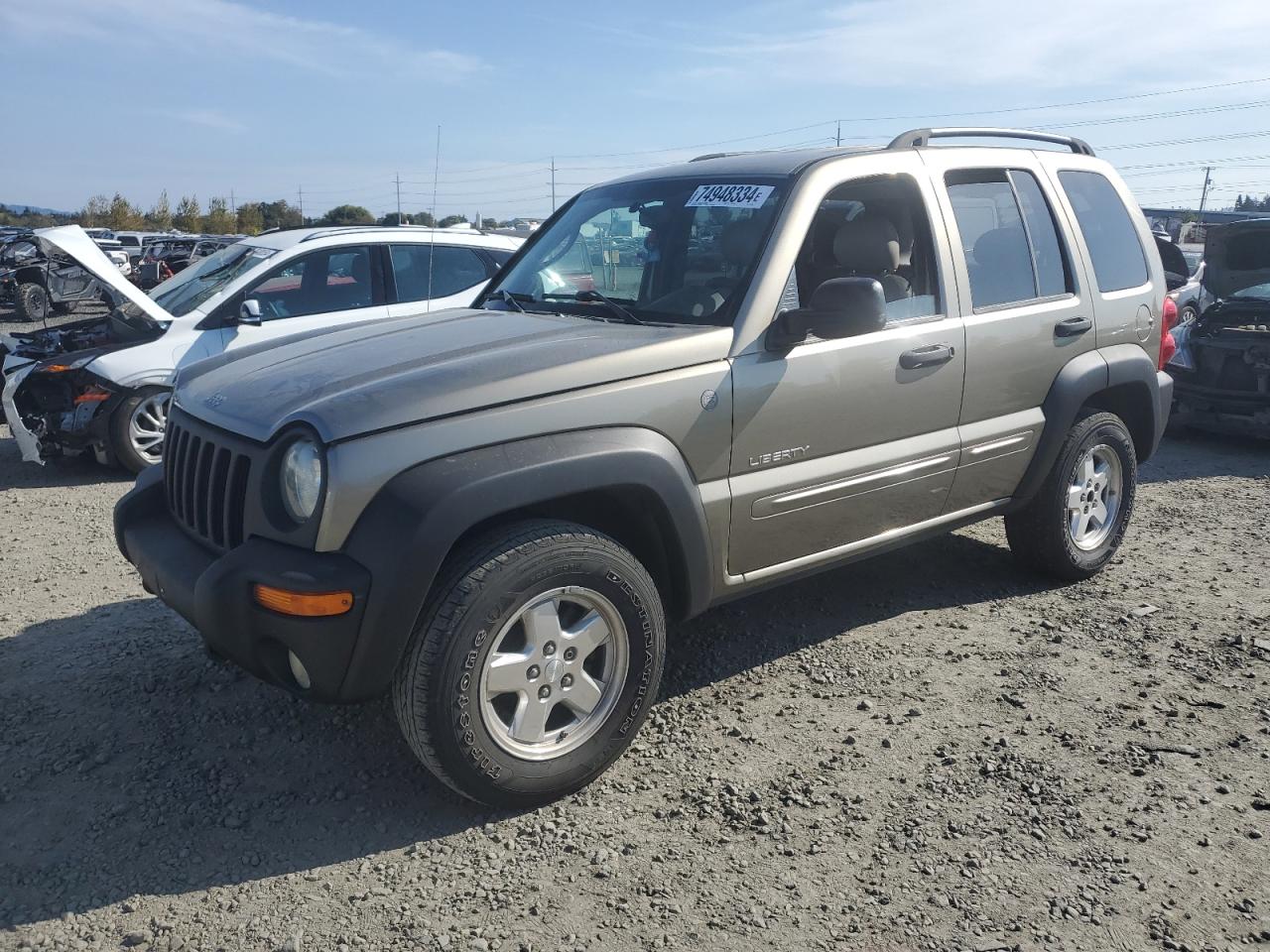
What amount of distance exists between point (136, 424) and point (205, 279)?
1333 mm

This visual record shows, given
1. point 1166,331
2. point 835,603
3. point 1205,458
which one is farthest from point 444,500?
point 1205,458

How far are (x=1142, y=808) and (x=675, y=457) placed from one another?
181 centimetres

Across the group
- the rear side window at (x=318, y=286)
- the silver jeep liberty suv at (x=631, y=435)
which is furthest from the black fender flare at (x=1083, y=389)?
the rear side window at (x=318, y=286)

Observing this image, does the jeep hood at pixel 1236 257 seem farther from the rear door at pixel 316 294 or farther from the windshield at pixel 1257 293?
the rear door at pixel 316 294

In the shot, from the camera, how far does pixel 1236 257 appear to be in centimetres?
1031

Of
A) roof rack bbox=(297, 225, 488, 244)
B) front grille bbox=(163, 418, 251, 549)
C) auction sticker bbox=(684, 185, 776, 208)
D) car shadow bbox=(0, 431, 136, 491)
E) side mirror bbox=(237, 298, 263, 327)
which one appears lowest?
car shadow bbox=(0, 431, 136, 491)

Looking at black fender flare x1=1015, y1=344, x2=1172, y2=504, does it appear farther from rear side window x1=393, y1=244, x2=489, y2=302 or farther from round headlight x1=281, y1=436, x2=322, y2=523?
rear side window x1=393, y1=244, x2=489, y2=302

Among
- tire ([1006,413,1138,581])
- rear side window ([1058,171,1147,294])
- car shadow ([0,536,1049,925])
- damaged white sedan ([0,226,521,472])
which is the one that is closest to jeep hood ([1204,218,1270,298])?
rear side window ([1058,171,1147,294])

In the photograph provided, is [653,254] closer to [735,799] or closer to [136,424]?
[735,799]

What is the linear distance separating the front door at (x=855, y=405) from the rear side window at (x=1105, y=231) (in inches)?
45.5

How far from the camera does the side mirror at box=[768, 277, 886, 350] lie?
137 inches

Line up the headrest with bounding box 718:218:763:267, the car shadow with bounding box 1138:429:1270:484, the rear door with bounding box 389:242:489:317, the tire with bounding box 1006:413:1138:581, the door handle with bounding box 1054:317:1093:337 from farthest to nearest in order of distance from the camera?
the rear door with bounding box 389:242:489:317 → the car shadow with bounding box 1138:429:1270:484 → the tire with bounding box 1006:413:1138:581 → the door handle with bounding box 1054:317:1093:337 → the headrest with bounding box 718:218:763:267

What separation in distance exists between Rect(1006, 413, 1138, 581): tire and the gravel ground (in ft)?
0.84

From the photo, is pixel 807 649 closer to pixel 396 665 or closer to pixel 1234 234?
pixel 396 665
